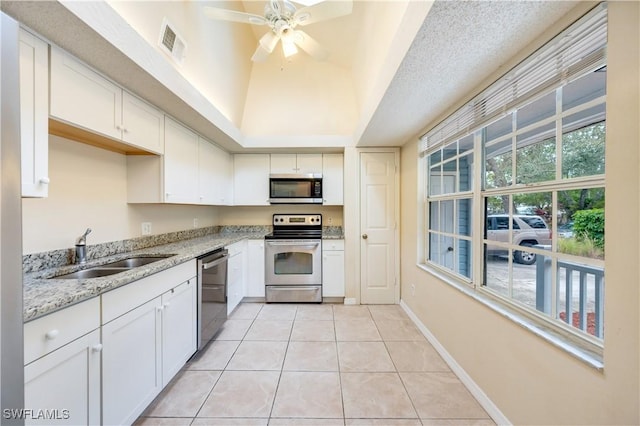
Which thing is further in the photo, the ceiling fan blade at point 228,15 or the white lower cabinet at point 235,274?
the white lower cabinet at point 235,274

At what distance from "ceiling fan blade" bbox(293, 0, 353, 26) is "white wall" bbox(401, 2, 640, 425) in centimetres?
154

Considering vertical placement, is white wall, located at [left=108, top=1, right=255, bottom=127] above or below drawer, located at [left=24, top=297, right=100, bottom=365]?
above

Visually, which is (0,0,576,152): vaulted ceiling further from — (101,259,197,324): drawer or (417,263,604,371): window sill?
(417,263,604,371): window sill

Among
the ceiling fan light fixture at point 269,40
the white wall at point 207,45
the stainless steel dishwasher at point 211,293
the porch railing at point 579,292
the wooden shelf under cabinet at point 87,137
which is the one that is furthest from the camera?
the ceiling fan light fixture at point 269,40

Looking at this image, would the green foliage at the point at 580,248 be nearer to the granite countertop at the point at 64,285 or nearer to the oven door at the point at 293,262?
the granite countertop at the point at 64,285

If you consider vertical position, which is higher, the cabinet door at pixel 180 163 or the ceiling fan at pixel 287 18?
the ceiling fan at pixel 287 18

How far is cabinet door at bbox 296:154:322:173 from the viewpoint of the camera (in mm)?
3600

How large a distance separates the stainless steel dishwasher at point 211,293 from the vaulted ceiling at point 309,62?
1329mm

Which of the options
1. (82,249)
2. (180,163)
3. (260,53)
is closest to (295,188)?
(180,163)

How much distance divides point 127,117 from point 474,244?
2.63 meters

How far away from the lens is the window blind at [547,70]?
100cm

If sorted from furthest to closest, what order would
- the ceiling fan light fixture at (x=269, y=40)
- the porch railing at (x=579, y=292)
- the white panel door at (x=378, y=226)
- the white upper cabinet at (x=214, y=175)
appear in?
the white panel door at (x=378, y=226) < the white upper cabinet at (x=214, y=175) < the ceiling fan light fixture at (x=269, y=40) < the porch railing at (x=579, y=292)

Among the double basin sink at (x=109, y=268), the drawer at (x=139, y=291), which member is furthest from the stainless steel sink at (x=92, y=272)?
the drawer at (x=139, y=291)

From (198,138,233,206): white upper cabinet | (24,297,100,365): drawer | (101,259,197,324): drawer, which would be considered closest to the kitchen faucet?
(101,259,197,324): drawer
